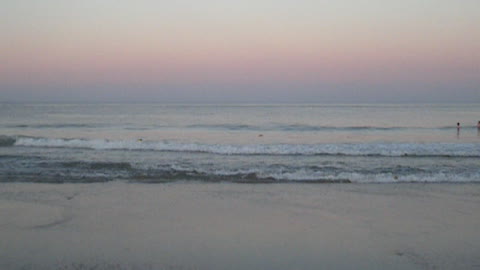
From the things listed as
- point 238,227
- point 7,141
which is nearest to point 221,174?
point 238,227

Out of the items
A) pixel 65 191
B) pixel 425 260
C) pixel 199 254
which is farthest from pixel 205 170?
pixel 425 260

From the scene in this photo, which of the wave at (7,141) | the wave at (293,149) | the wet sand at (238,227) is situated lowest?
the wave at (293,149)

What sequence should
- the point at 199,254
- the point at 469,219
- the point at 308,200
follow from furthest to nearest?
the point at 308,200 < the point at 469,219 < the point at 199,254

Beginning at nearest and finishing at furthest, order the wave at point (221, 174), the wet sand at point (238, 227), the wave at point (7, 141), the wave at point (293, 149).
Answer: the wet sand at point (238, 227) < the wave at point (221, 174) < the wave at point (293, 149) < the wave at point (7, 141)

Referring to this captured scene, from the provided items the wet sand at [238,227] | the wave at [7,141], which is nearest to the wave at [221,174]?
the wet sand at [238,227]

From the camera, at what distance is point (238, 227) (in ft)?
20.7

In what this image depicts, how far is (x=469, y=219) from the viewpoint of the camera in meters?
6.79

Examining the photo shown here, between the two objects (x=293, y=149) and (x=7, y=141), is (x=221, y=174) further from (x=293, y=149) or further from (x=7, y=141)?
(x=7, y=141)

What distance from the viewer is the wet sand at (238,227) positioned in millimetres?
5059

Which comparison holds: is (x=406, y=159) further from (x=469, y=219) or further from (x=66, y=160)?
(x=66, y=160)

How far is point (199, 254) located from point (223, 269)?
56 centimetres

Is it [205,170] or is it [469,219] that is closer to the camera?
[469,219]

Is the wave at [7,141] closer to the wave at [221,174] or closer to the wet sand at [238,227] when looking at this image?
the wave at [221,174]

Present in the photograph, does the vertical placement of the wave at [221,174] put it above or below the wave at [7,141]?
below
